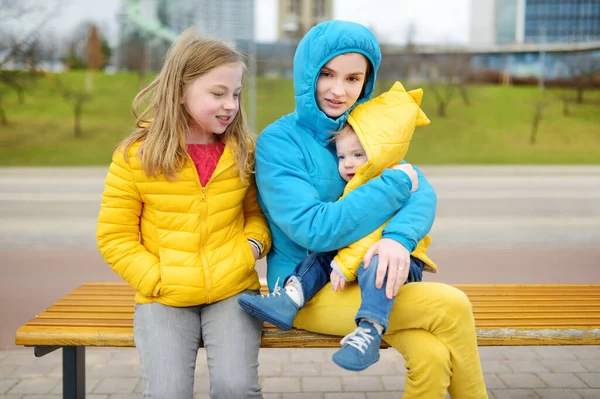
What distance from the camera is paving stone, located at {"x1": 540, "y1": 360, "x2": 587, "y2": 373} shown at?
12.2 ft

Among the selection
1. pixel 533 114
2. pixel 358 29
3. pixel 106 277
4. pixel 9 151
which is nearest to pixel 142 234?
pixel 358 29

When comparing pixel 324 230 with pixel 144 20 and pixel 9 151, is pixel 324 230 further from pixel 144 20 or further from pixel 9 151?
pixel 144 20

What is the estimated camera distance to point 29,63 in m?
27.2

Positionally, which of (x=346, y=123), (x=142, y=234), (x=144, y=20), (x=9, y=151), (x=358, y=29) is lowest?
(x=9, y=151)

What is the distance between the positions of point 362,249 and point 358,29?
0.87 meters

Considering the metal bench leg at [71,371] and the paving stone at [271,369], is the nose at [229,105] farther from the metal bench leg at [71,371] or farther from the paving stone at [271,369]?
the paving stone at [271,369]

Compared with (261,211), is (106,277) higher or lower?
lower

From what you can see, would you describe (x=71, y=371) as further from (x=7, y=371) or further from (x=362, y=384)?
(x=362, y=384)

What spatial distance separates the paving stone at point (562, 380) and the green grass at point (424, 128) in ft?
66.5

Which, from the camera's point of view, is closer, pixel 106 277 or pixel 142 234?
pixel 142 234

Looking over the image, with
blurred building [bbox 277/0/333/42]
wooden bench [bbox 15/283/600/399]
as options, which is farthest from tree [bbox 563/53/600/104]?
wooden bench [bbox 15/283/600/399]

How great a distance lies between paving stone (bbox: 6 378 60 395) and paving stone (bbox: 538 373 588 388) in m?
2.64

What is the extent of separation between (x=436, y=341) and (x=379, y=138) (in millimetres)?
774

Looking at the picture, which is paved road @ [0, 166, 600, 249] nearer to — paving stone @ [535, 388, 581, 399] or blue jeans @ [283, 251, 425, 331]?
paving stone @ [535, 388, 581, 399]
